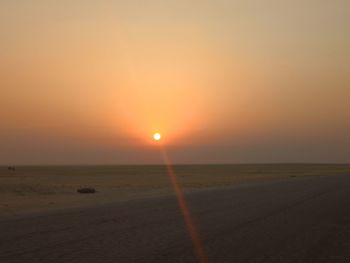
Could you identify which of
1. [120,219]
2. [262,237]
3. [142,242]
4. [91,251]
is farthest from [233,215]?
[91,251]

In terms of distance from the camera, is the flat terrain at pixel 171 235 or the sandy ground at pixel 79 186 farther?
the sandy ground at pixel 79 186

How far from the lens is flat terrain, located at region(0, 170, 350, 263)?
12.4 metres

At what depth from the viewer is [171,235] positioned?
16.0m

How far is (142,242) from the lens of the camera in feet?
47.6

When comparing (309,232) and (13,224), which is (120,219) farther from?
(309,232)

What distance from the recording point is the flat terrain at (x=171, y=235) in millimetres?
12422

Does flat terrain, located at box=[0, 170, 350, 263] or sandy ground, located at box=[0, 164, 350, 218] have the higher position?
sandy ground, located at box=[0, 164, 350, 218]

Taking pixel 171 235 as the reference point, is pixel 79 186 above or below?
above

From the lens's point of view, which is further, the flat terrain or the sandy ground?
the sandy ground

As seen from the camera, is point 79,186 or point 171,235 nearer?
point 171,235

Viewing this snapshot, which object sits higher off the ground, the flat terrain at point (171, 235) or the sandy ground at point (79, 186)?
the sandy ground at point (79, 186)

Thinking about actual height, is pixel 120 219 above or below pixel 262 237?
above

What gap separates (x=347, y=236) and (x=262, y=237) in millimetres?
2895

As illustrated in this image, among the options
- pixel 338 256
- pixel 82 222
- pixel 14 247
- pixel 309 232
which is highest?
pixel 82 222
